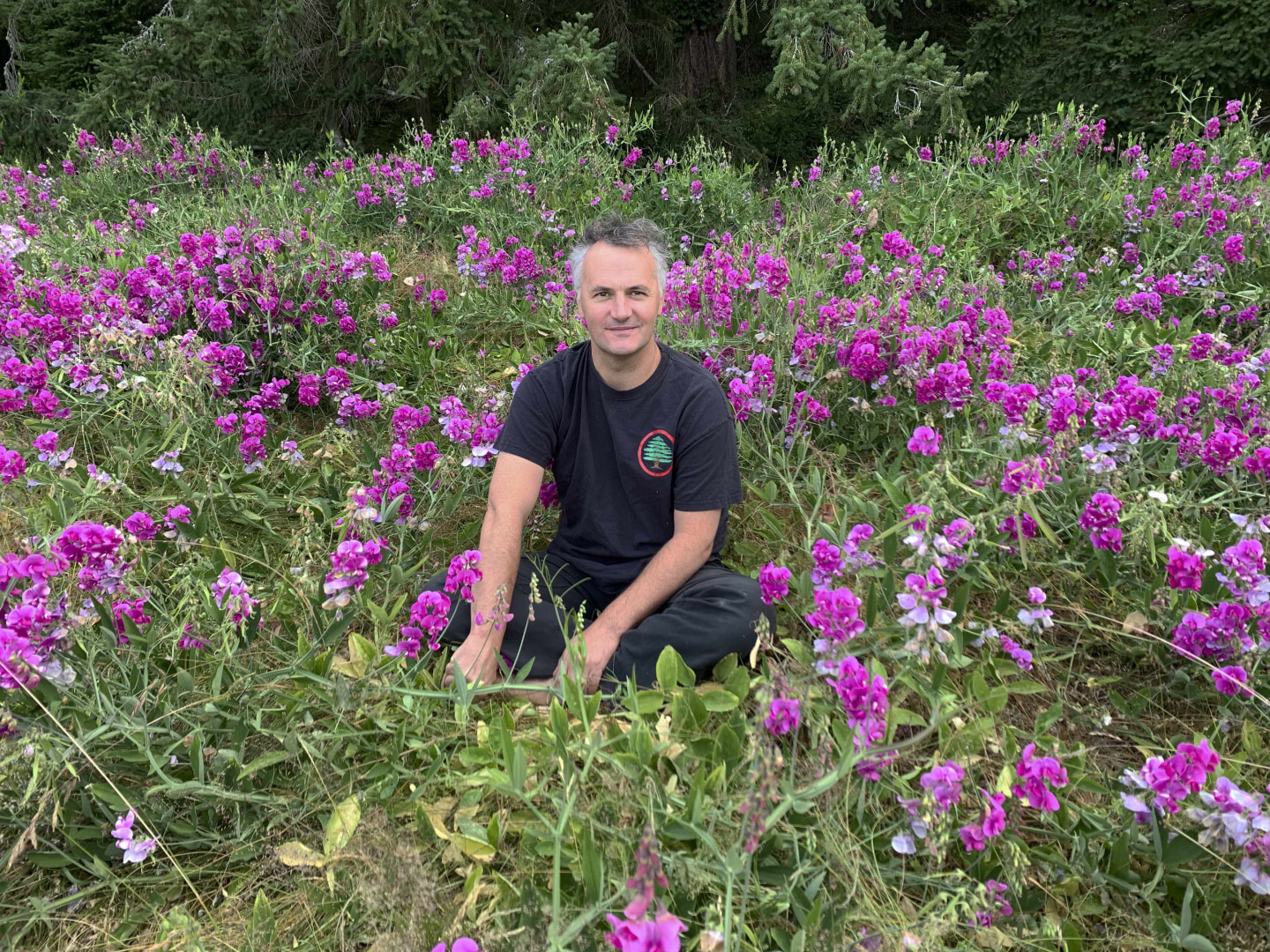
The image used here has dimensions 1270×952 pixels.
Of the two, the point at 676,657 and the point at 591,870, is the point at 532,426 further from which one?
the point at 591,870

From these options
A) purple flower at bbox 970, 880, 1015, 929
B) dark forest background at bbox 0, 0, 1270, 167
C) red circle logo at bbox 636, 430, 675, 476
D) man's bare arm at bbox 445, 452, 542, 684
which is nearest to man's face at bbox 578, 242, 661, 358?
red circle logo at bbox 636, 430, 675, 476

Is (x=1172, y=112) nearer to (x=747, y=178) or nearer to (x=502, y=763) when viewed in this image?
(x=747, y=178)

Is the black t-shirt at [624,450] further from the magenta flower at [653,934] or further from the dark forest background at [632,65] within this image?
the dark forest background at [632,65]

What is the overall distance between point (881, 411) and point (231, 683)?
2234 millimetres

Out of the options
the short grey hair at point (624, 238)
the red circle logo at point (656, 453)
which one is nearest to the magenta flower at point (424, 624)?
the red circle logo at point (656, 453)

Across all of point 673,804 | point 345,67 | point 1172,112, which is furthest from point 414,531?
point 345,67

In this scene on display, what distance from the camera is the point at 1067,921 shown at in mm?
1467

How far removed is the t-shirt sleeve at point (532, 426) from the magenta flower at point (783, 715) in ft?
3.90

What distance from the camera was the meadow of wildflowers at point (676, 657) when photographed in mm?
1463

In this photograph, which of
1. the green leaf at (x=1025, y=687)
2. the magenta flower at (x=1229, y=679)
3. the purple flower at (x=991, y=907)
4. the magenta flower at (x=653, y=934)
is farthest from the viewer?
the green leaf at (x=1025, y=687)

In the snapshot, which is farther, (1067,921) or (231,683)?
(231,683)

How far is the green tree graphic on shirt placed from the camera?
2.33 m

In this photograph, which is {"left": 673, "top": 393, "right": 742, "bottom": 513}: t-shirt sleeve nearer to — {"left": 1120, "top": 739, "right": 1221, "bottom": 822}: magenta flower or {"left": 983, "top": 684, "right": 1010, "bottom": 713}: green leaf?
{"left": 983, "top": 684, "right": 1010, "bottom": 713}: green leaf

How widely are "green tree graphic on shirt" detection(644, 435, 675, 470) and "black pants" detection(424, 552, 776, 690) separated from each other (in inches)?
13.1
